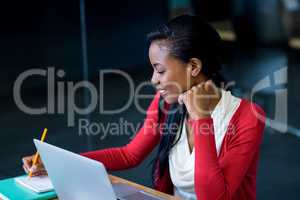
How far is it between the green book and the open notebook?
0.01m

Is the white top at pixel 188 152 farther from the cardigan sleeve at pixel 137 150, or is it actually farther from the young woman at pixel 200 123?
the cardigan sleeve at pixel 137 150

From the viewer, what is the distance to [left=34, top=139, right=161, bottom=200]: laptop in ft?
3.98

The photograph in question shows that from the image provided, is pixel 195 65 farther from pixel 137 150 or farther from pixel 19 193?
pixel 19 193

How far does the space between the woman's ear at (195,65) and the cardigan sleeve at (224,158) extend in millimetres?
196

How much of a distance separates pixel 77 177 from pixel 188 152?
54cm

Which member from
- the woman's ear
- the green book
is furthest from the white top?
the green book

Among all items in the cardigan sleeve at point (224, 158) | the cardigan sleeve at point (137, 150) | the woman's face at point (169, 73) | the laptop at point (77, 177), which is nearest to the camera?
the laptop at point (77, 177)

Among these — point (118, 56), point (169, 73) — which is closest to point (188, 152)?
point (169, 73)

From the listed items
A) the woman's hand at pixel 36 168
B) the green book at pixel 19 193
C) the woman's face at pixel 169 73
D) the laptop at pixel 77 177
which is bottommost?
the green book at pixel 19 193

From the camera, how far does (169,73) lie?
164cm

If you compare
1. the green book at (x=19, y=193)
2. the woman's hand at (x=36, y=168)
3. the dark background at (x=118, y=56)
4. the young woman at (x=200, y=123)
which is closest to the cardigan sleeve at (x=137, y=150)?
the young woman at (x=200, y=123)

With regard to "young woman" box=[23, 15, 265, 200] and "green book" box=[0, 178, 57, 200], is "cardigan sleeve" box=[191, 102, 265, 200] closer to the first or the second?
"young woman" box=[23, 15, 265, 200]

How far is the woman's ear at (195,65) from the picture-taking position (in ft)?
5.40

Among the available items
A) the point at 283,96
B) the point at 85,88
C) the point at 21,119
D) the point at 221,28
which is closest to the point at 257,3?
the point at 221,28
